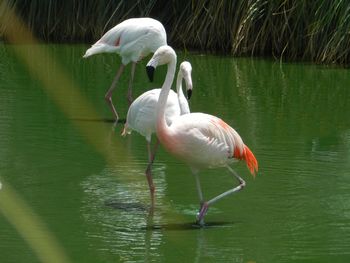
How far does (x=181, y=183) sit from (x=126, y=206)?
69 centimetres

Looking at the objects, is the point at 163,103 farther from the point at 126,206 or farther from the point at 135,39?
the point at 135,39

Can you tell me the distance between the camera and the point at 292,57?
13766mm

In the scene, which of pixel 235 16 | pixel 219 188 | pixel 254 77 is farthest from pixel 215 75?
pixel 219 188

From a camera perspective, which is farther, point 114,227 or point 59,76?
point 59,76

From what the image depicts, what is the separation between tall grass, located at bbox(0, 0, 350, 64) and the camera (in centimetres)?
1284

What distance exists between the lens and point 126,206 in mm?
6004

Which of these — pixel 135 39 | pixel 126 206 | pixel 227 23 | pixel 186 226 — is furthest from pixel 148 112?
pixel 227 23

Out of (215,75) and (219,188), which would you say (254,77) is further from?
(219,188)

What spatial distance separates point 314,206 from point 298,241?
74 centimetres

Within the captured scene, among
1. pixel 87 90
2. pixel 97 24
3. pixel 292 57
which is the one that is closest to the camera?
pixel 87 90

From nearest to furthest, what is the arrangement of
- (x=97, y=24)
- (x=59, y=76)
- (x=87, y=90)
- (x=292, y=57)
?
(x=87, y=90) < (x=59, y=76) < (x=292, y=57) < (x=97, y=24)

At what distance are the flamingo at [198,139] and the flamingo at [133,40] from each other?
138 inches

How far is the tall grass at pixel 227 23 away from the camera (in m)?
12.8

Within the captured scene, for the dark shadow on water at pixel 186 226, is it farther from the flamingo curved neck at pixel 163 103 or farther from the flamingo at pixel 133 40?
the flamingo at pixel 133 40
